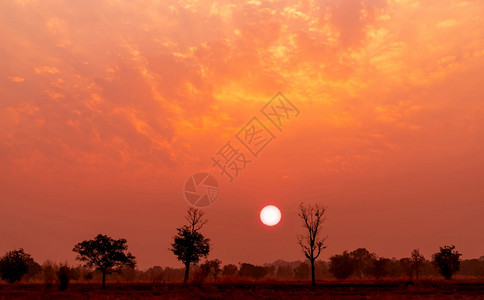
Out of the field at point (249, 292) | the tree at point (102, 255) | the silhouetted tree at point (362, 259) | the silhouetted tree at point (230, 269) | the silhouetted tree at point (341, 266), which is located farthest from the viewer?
the silhouetted tree at point (230, 269)

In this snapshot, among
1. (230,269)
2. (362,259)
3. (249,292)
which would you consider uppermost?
(249,292)

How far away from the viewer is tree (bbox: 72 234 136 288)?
2057 inches

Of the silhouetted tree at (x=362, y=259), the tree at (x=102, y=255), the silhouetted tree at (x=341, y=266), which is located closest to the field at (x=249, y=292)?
the tree at (x=102, y=255)

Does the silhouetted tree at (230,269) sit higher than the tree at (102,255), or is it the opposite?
the tree at (102,255)

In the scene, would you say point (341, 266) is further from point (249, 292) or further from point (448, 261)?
point (249, 292)

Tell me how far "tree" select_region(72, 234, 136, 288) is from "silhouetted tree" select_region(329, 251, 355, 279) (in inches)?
2183

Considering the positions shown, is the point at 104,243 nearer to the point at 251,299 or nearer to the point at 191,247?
the point at 191,247

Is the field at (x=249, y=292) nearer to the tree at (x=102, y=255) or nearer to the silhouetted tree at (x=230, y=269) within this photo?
the tree at (x=102, y=255)

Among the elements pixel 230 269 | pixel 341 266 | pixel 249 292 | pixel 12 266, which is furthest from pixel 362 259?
pixel 12 266

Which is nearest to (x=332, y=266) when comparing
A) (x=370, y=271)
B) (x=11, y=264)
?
(x=370, y=271)

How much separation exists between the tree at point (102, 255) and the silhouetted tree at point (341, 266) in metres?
55.5

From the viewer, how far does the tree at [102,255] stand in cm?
5225

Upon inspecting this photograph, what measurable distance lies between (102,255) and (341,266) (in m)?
60.1

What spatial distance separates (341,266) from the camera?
87.4 meters
